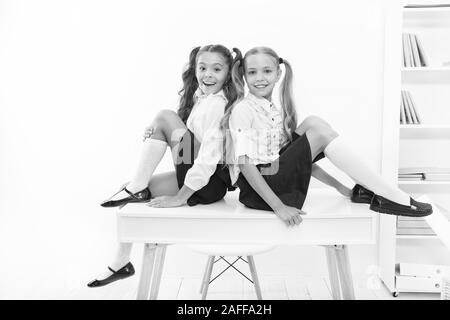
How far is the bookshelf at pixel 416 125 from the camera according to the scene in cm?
237

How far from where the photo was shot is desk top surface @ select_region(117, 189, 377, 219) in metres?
1.68

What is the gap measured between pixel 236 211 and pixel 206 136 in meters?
0.31

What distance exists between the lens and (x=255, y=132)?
178cm

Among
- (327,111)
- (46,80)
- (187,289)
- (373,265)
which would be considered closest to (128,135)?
(46,80)

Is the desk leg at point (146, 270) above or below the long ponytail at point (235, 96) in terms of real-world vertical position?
below

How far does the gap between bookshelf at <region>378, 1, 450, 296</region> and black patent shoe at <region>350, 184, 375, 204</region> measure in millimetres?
590

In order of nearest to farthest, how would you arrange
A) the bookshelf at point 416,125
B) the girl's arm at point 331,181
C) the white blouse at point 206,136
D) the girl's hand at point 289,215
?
the girl's hand at point 289,215 → the white blouse at point 206,136 → the girl's arm at point 331,181 → the bookshelf at point 416,125

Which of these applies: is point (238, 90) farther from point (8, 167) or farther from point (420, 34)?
point (8, 167)

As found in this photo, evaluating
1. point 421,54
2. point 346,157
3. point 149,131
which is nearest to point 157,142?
point 149,131

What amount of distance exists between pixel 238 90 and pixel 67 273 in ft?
5.25

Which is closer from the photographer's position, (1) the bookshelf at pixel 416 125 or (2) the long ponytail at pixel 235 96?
(2) the long ponytail at pixel 235 96

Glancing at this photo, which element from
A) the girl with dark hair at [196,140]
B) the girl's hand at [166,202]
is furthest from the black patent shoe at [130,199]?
the girl's hand at [166,202]

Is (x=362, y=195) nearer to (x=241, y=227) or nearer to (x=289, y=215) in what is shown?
(x=289, y=215)

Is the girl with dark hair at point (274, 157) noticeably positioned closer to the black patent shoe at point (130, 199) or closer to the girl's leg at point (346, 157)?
the girl's leg at point (346, 157)
